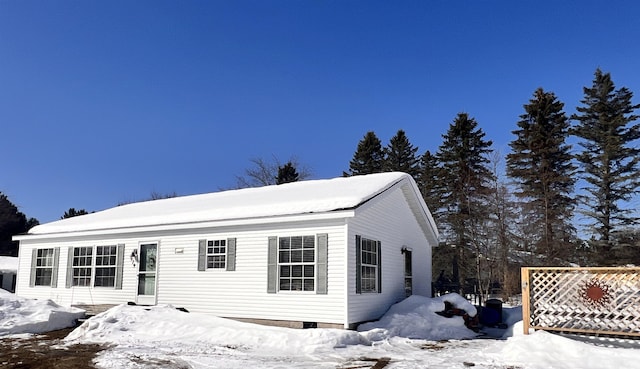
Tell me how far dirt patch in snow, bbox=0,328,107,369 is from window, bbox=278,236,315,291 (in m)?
4.34

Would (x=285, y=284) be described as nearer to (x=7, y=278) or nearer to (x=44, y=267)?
(x=44, y=267)

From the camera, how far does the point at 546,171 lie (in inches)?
1113

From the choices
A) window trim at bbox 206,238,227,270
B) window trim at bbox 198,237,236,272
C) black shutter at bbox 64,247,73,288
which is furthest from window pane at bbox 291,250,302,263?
black shutter at bbox 64,247,73,288

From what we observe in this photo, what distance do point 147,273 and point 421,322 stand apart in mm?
8252

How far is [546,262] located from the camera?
2608 cm

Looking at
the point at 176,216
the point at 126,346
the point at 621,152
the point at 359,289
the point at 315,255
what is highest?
the point at 621,152

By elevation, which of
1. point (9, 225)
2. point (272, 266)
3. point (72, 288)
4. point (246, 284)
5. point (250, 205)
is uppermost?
point (9, 225)

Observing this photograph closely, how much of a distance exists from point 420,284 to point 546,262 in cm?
1314

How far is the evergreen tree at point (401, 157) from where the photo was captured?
37531 millimetres

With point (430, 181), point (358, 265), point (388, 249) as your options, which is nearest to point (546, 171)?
point (430, 181)

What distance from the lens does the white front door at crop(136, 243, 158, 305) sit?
14180 millimetres

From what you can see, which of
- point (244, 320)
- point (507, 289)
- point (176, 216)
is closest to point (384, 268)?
point (244, 320)

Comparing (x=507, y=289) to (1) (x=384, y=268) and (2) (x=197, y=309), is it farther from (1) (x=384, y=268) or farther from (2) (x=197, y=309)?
(2) (x=197, y=309)

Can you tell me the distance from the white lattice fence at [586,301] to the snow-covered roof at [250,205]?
4398 millimetres
